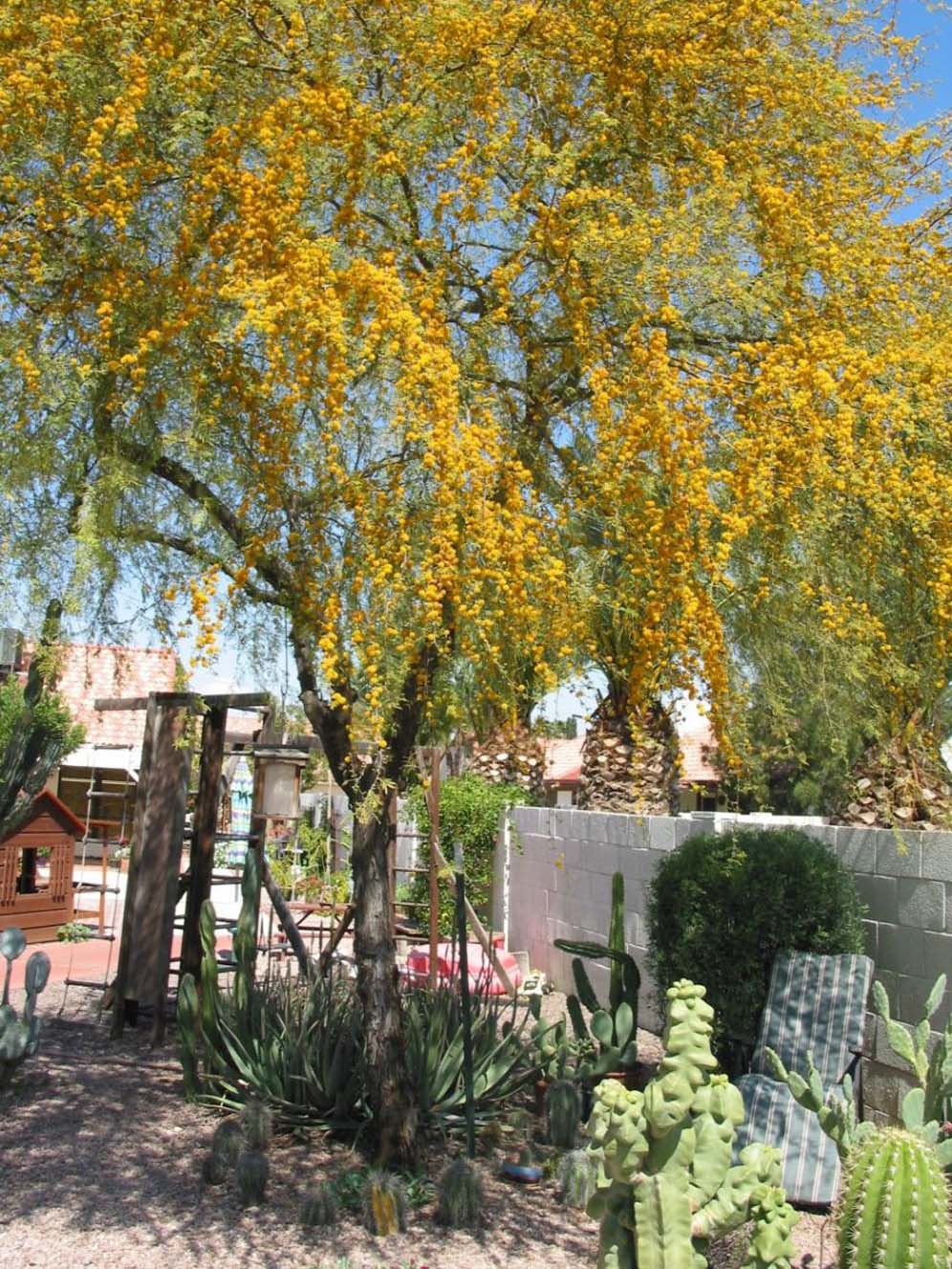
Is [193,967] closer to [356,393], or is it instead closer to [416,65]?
[356,393]

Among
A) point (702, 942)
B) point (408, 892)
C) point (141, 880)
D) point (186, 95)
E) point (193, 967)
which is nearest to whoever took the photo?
point (186, 95)

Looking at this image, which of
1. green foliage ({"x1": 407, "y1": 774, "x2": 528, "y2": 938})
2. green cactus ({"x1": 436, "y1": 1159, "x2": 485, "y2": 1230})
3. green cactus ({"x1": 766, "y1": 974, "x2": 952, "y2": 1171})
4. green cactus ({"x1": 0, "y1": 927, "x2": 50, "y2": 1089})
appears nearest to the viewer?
green cactus ({"x1": 766, "y1": 974, "x2": 952, "y2": 1171})

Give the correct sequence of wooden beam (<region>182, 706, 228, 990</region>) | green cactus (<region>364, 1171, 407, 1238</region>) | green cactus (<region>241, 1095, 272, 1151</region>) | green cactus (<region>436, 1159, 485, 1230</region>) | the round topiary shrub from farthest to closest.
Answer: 1. wooden beam (<region>182, 706, 228, 990</region>)
2. the round topiary shrub
3. green cactus (<region>241, 1095, 272, 1151</region>)
4. green cactus (<region>436, 1159, 485, 1230</region>)
5. green cactus (<region>364, 1171, 407, 1238</region>)

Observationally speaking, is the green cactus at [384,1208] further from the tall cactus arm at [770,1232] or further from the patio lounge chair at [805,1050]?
the tall cactus arm at [770,1232]

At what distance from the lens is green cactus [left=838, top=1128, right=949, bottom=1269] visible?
3.38 meters

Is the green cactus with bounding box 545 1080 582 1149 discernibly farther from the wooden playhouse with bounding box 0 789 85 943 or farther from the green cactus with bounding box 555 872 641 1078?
the wooden playhouse with bounding box 0 789 85 943

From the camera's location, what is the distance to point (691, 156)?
6.28 meters

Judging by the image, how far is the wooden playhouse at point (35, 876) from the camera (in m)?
12.7

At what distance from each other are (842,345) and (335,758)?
2.85 metres

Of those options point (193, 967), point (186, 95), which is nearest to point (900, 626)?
point (186, 95)

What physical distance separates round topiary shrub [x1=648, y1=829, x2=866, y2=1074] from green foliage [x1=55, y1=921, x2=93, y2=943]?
8513 millimetres

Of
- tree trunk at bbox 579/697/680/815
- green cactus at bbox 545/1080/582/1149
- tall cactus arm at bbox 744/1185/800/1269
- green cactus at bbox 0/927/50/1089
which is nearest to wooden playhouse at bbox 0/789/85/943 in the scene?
tree trunk at bbox 579/697/680/815

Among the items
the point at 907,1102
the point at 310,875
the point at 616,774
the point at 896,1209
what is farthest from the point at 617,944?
the point at 310,875

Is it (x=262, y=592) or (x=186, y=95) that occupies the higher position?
(x=186, y=95)
